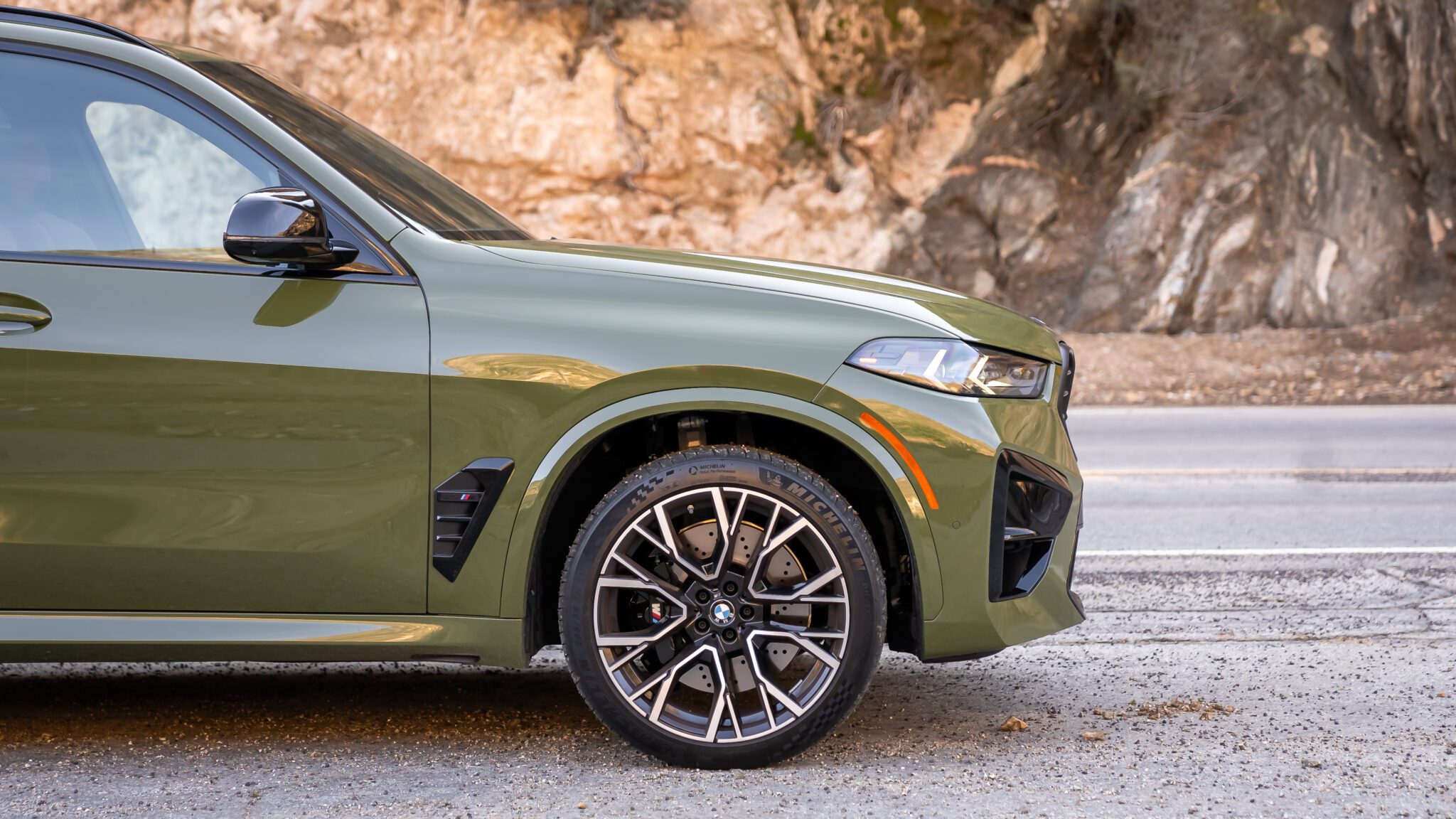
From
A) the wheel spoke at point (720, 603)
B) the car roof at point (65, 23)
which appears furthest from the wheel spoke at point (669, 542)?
the car roof at point (65, 23)

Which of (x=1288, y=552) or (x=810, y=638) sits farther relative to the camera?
(x=1288, y=552)

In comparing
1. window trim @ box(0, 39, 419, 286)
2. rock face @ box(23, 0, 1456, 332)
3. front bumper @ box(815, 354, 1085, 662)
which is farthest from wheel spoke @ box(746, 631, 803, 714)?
rock face @ box(23, 0, 1456, 332)

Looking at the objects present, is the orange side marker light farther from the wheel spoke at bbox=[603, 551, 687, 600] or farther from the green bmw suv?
the wheel spoke at bbox=[603, 551, 687, 600]

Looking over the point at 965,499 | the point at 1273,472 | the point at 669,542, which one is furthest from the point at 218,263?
the point at 1273,472

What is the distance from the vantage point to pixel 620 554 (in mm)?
3361

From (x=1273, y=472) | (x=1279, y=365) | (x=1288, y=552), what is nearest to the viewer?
(x=1288, y=552)

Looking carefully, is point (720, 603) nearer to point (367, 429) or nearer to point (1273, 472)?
point (367, 429)

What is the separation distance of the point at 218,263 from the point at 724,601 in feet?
5.30

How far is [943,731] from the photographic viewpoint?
3.81 metres

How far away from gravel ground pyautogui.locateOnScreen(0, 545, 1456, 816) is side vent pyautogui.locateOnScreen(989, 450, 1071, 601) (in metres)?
0.51

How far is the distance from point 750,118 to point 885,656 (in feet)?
50.0

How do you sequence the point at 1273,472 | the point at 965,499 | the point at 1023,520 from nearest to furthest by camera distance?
the point at 965,499 < the point at 1023,520 < the point at 1273,472

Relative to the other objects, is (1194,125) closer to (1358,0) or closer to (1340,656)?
(1358,0)

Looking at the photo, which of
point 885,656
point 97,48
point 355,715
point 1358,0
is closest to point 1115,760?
point 885,656
